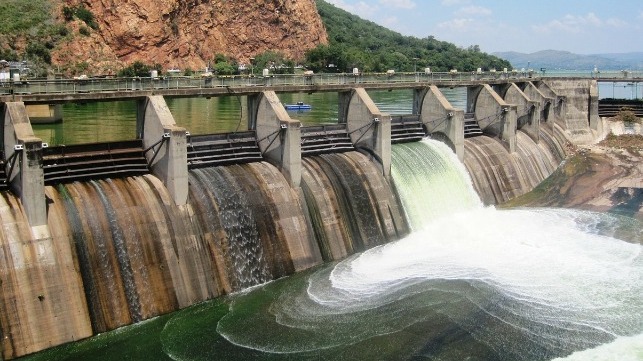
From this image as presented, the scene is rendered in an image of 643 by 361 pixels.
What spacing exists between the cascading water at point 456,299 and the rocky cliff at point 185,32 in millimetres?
93787

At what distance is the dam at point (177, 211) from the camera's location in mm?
24406

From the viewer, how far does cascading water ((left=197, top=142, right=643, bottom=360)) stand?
24.0 meters

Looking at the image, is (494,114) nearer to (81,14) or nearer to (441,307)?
(441,307)

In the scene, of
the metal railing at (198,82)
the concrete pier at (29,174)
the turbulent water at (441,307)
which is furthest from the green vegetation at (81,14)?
the concrete pier at (29,174)

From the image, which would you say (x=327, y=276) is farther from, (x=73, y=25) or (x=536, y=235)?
(x=73, y=25)

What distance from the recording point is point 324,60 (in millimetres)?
140500

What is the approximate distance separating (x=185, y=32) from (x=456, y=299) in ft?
400

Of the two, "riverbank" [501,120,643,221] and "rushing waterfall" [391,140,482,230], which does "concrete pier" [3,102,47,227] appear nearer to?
"rushing waterfall" [391,140,482,230]

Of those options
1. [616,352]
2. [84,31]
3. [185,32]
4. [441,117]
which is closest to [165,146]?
[616,352]

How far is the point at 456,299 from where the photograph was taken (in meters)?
27.8

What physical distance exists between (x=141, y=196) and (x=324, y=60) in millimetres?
115107

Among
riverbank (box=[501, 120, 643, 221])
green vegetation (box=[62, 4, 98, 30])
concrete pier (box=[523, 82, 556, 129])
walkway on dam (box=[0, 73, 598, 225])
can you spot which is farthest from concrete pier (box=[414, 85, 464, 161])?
green vegetation (box=[62, 4, 98, 30])

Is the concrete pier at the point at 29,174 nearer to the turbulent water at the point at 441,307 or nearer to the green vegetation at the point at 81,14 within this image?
the turbulent water at the point at 441,307

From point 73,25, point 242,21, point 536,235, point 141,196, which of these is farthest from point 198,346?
point 242,21
